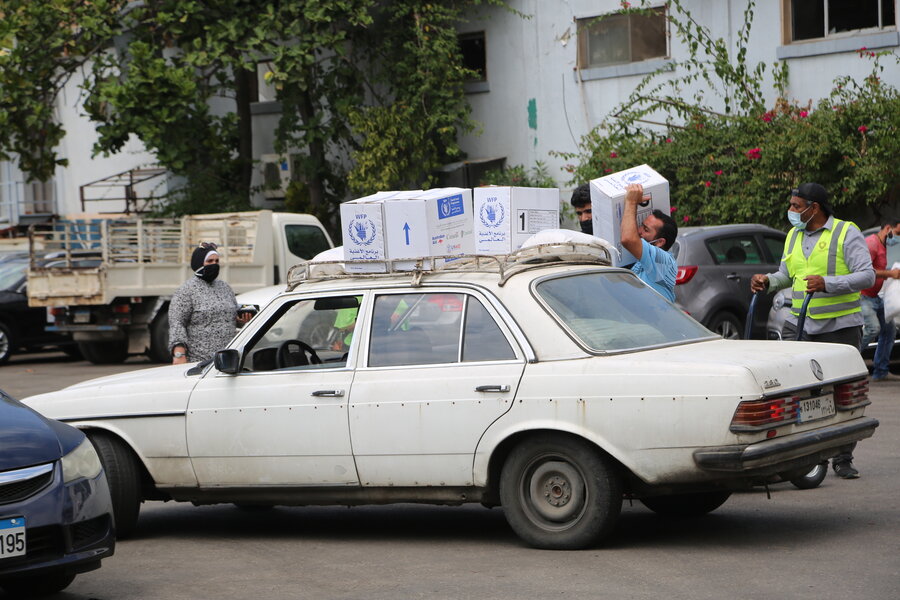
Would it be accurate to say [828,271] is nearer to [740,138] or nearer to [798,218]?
[798,218]

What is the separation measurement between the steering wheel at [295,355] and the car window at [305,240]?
1279 cm

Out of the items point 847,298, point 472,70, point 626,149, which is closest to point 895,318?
point 847,298

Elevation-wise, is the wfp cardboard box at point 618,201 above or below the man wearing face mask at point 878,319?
above

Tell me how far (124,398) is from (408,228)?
6.14 feet

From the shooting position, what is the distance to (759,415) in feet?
20.7

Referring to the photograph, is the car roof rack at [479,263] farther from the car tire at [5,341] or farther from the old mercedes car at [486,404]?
the car tire at [5,341]

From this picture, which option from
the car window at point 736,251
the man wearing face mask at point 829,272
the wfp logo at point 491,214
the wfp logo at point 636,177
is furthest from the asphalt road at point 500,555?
the car window at point 736,251

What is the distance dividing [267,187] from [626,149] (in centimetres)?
867

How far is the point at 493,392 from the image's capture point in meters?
6.84

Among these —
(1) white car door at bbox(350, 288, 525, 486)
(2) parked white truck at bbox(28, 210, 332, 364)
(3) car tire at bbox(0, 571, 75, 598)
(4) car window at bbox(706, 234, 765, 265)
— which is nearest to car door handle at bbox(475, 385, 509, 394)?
(1) white car door at bbox(350, 288, 525, 486)

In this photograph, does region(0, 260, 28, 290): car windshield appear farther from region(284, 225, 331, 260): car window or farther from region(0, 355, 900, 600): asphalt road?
region(0, 355, 900, 600): asphalt road

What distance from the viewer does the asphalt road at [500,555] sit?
239 inches

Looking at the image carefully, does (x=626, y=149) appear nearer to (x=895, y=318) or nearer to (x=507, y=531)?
(x=895, y=318)

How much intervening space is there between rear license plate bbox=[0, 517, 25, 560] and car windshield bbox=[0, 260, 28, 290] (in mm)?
16461
